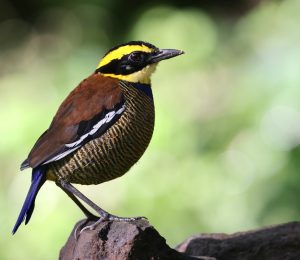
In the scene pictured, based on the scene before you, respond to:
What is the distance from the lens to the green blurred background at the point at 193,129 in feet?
21.0

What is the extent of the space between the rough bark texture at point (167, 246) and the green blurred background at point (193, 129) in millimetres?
1618

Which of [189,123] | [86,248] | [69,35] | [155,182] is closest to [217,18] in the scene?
[69,35]

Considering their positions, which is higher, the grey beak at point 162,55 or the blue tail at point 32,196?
the grey beak at point 162,55

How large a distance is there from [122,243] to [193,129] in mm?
3215

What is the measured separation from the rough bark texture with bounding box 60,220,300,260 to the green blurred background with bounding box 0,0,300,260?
5.31ft

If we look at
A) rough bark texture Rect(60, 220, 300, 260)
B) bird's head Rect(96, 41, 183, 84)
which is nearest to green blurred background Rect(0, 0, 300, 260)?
rough bark texture Rect(60, 220, 300, 260)

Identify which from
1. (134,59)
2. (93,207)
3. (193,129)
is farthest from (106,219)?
(193,129)

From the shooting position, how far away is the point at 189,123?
281 inches

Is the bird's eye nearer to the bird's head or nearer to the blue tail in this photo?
the bird's head

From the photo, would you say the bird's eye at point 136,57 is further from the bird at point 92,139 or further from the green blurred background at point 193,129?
the green blurred background at point 193,129

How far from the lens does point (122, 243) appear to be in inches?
151

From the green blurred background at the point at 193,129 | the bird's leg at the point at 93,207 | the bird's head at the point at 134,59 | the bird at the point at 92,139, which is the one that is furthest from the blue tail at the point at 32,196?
the green blurred background at the point at 193,129

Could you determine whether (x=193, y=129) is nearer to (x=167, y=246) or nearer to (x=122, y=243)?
(x=167, y=246)

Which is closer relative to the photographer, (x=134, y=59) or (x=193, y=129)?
(x=134, y=59)
